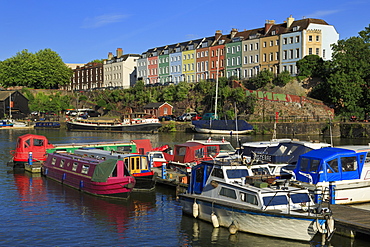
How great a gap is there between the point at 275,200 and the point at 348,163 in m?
7.76

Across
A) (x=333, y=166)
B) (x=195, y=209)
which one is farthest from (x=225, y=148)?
(x=195, y=209)

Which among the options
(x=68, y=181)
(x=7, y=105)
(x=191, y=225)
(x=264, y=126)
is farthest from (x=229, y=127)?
(x=7, y=105)

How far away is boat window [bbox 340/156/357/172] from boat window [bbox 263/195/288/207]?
7012 millimetres

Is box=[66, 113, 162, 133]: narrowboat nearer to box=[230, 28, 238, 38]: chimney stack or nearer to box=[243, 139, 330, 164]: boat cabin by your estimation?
box=[230, 28, 238, 38]: chimney stack

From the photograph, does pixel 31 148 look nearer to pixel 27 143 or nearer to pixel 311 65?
pixel 27 143

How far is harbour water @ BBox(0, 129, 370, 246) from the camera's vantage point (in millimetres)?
20312

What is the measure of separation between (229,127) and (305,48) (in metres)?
21.4

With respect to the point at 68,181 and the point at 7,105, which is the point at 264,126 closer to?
the point at 68,181

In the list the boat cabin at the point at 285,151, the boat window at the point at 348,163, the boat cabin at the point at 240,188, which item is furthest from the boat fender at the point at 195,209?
the boat cabin at the point at 285,151

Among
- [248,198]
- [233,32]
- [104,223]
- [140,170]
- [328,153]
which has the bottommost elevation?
[104,223]

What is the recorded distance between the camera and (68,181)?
32125mm

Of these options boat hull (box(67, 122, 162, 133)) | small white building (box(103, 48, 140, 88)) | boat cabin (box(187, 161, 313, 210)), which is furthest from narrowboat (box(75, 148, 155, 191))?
small white building (box(103, 48, 140, 88))

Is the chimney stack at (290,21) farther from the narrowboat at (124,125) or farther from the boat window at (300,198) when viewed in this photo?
the boat window at (300,198)

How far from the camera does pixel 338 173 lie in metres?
24.8
